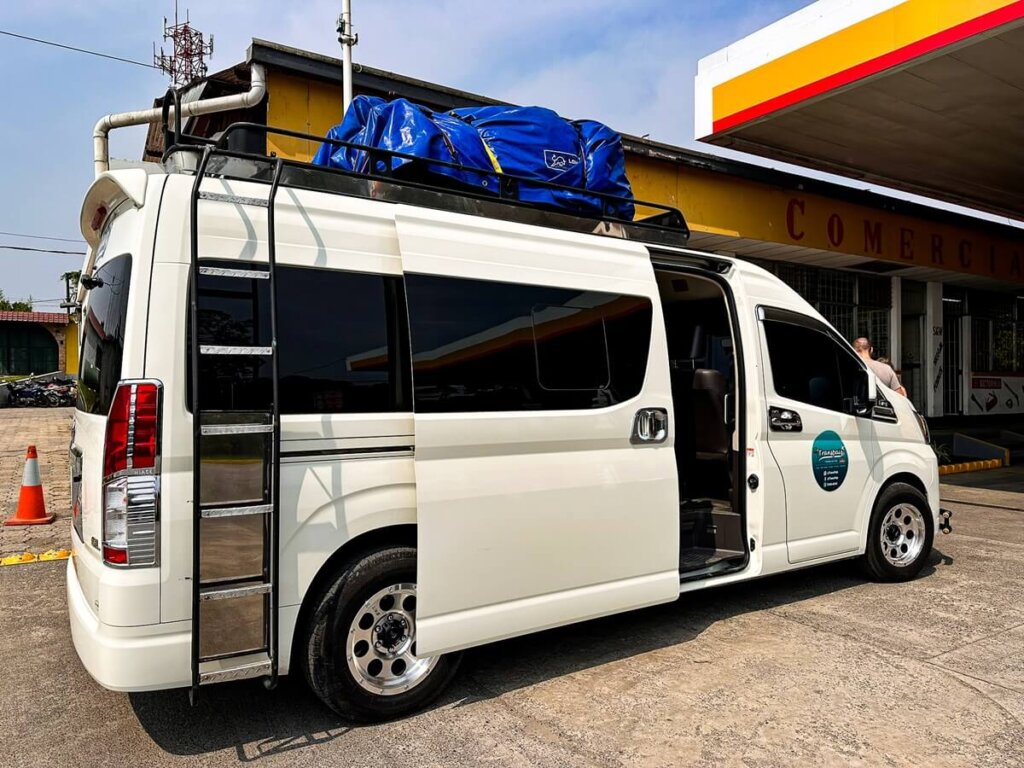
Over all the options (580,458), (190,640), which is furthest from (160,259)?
(580,458)

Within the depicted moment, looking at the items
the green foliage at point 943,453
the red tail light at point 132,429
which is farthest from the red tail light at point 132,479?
the green foliage at point 943,453

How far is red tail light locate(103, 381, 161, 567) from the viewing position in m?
3.13

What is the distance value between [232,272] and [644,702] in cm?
279

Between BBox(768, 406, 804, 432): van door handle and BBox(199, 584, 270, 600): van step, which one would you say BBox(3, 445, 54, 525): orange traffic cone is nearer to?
BBox(199, 584, 270, 600): van step

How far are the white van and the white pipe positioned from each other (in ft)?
14.5

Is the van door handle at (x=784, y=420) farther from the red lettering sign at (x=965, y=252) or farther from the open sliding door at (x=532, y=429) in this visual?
the red lettering sign at (x=965, y=252)

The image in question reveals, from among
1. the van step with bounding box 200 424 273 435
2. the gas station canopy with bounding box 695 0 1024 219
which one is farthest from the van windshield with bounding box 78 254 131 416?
the gas station canopy with bounding box 695 0 1024 219

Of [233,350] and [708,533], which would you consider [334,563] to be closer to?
[233,350]

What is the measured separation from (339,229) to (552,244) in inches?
46.8

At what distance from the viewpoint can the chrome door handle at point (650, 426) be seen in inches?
174

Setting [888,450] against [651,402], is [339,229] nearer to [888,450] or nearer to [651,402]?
[651,402]

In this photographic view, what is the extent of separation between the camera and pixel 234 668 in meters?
3.26

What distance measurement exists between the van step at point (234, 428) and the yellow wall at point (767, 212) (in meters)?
5.70

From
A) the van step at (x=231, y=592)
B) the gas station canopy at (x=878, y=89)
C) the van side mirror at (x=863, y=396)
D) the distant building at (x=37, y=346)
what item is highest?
the gas station canopy at (x=878, y=89)
